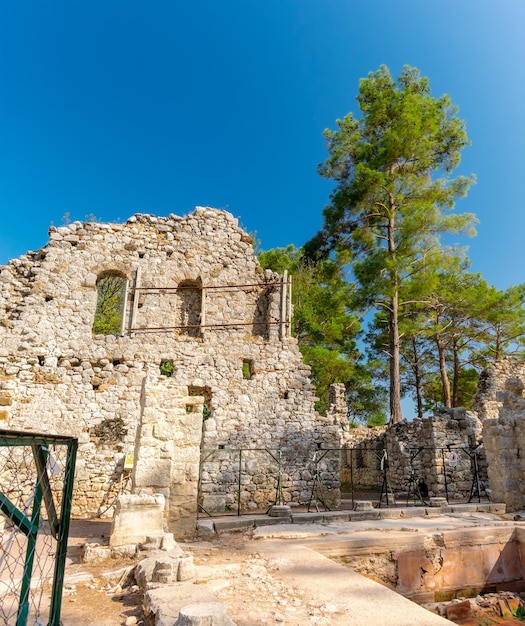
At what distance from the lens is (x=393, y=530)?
21.0ft

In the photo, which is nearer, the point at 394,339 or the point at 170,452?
the point at 170,452

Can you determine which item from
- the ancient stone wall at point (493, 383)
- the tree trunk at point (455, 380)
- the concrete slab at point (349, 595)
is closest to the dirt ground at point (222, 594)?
the concrete slab at point (349, 595)

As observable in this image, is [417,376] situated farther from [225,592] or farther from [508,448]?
[225,592]

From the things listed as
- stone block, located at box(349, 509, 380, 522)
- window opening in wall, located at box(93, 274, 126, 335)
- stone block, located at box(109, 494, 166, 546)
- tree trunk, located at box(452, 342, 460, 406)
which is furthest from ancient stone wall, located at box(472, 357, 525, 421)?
window opening in wall, located at box(93, 274, 126, 335)

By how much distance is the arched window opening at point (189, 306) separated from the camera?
12.2 meters

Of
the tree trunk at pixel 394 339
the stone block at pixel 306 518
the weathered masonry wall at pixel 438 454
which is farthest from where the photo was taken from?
the tree trunk at pixel 394 339

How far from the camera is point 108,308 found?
2014 cm

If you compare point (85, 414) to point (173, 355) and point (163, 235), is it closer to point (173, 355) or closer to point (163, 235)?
point (173, 355)

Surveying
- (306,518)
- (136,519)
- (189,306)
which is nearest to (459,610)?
(306,518)

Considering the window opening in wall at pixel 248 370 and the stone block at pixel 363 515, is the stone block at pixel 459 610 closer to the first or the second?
the stone block at pixel 363 515

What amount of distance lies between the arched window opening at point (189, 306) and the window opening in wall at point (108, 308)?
6.98m

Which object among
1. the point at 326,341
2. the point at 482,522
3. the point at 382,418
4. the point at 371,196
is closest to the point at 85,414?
the point at 482,522

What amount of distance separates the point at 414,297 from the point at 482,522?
32.3ft

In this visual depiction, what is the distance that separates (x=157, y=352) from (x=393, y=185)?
36.7 feet
